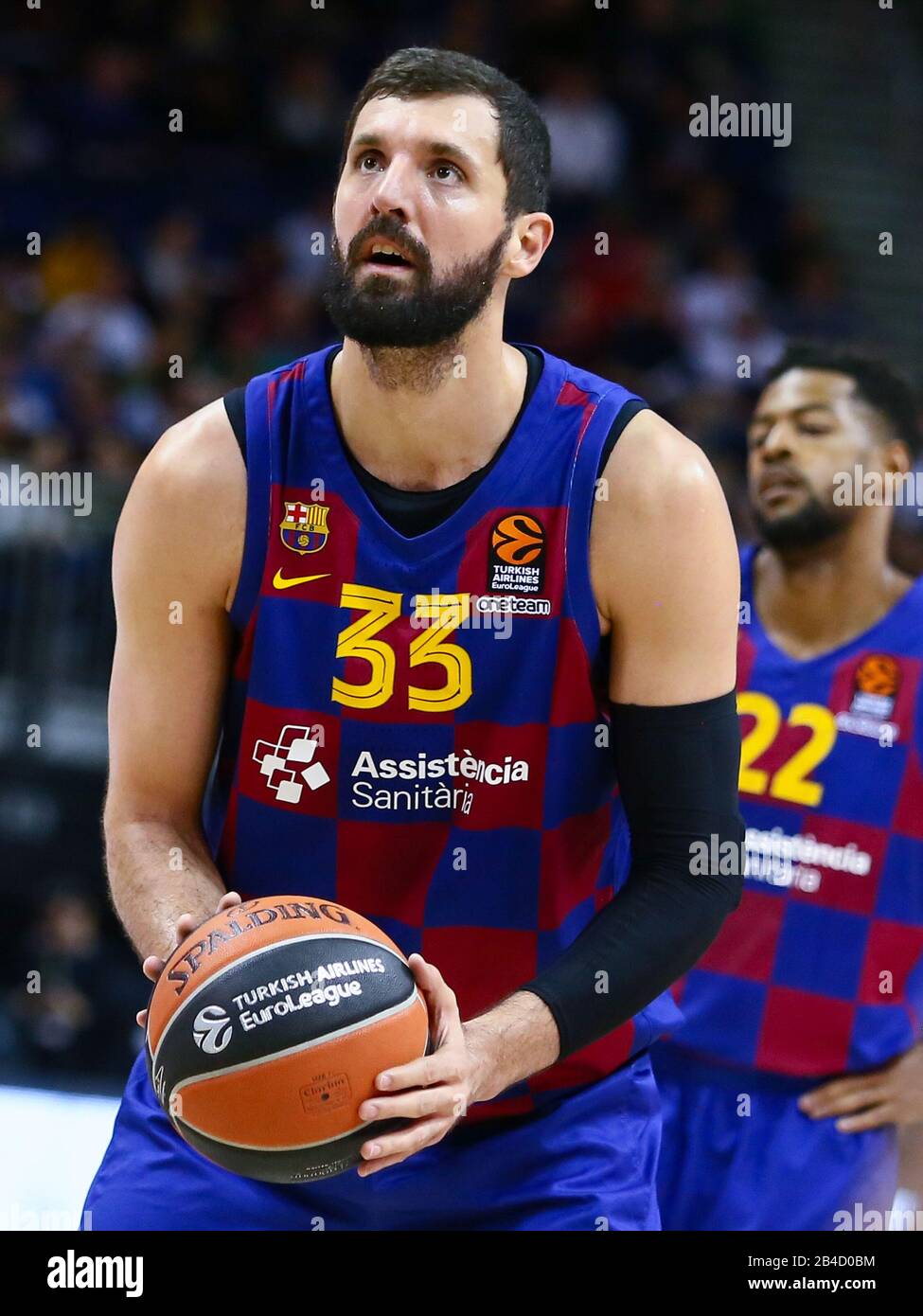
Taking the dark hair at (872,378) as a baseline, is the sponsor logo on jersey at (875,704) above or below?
below

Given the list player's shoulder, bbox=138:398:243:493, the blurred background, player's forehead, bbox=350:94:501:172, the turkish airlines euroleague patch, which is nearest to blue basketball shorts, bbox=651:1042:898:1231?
the turkish airlines euroleague patch

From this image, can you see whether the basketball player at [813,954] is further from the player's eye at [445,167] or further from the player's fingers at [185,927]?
the player's fingers at [185,927]

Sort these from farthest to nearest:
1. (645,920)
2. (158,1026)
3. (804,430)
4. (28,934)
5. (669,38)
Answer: (669,38)
(28,934)
(804,430)
(645,920)
(158,1026)

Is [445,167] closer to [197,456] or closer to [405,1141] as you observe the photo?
[197,456]

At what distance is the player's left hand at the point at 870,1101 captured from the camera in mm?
4020

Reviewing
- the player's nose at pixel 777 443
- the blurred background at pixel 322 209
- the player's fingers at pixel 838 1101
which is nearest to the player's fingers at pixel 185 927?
the player's fingers at pixel 838 1101

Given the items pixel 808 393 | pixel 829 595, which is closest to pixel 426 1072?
pixel 829 595

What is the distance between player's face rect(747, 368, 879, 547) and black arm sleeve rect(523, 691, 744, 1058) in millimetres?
1521

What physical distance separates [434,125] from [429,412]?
476mm

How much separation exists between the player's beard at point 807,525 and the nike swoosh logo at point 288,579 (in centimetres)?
178

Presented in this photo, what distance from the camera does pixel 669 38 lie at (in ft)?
34.9

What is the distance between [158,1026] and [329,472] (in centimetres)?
97

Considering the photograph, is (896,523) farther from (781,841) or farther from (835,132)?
(835,132)

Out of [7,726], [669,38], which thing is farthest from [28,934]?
[669,38]
